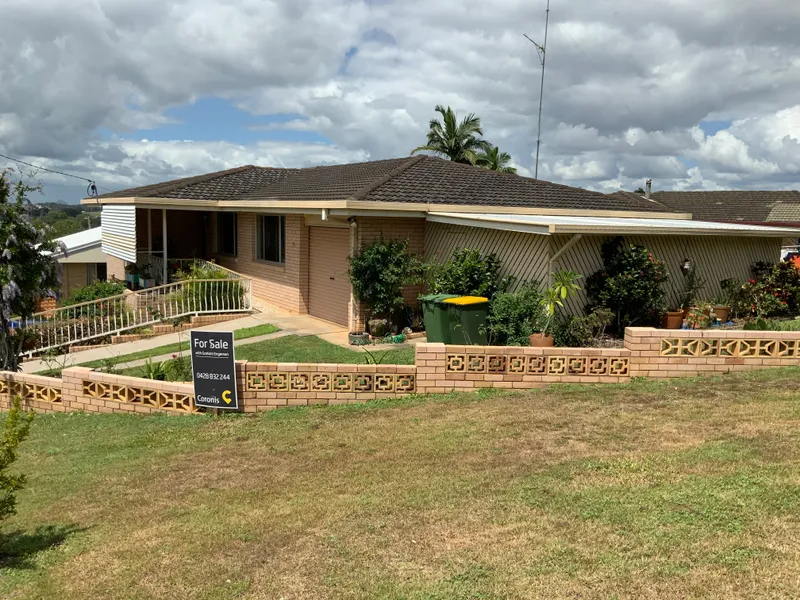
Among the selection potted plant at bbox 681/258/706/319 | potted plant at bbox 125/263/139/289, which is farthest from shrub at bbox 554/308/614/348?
potted plant at bbox 125/263/139/289

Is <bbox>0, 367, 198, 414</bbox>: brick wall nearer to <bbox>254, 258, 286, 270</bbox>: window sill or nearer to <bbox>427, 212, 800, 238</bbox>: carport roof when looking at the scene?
<bbox>427, 212, 800, 238</bbox>: carport roof

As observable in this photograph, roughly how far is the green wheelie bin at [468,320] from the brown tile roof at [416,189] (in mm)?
3181

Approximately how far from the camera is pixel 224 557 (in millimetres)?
4211

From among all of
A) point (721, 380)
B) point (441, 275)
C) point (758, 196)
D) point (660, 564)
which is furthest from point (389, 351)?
point (758, 196)

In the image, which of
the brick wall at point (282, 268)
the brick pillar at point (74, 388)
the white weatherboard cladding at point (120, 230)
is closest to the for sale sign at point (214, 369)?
the brick pillar at point (74, 388)

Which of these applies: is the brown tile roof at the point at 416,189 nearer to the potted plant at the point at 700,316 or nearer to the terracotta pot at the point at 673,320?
the potted plant at the point at 700,316

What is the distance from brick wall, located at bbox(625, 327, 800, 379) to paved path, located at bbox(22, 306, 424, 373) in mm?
4750

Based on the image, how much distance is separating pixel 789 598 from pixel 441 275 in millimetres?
9131

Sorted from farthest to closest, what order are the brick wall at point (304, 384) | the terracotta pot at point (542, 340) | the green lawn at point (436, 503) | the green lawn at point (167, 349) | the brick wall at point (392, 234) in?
the brick wall at point (392, 234) < the green lawn at point (167, 349) < the terracotta pot at point (542, 340) < the brick wall at point (304, 384) < the green lawn at point (436, 503)

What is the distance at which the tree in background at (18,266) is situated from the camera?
10430mm

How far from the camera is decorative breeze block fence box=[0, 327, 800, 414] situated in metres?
7.99

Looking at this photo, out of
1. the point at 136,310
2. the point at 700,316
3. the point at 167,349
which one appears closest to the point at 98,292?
the point at 136,310

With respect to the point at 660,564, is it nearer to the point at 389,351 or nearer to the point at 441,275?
the point at 389,351

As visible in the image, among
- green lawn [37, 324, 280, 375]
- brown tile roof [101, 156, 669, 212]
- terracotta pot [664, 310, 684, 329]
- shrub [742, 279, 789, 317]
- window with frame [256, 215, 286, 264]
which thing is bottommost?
green lawn [37, 324, 280, 375]
